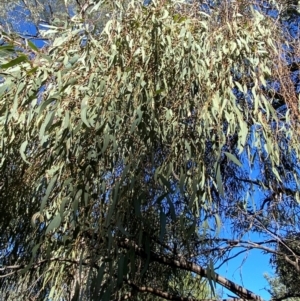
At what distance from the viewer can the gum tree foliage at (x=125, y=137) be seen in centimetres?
126

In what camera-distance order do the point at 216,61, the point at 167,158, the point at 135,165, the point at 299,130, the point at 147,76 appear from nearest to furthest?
the point at 135,165
the point at 167,158
the point at 147,76
the point at 216,61
the point at 299,130

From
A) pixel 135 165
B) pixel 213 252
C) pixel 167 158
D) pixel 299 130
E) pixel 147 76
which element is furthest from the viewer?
pixel 213 252

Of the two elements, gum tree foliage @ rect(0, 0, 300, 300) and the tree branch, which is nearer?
gum tree foliage @ rect(0, 0, 300, 300)

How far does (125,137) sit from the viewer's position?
4.26ft

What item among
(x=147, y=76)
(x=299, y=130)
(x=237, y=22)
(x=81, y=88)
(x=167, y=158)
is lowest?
(x=167, y=158)

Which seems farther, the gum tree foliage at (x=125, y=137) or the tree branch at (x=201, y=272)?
the tree branch at (x=201, y=272)

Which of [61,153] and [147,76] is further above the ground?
[147,76]

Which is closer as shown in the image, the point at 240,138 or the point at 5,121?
the point at 5,121

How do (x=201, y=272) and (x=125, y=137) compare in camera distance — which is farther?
(x=201, y=272)

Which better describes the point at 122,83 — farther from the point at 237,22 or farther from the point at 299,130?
the point at 299,130

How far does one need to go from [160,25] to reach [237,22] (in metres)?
0.37

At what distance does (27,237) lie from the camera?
5.02ft

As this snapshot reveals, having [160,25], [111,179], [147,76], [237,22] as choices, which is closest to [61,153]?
[111,179]

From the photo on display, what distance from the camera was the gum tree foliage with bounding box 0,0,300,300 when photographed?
1.26 metres
